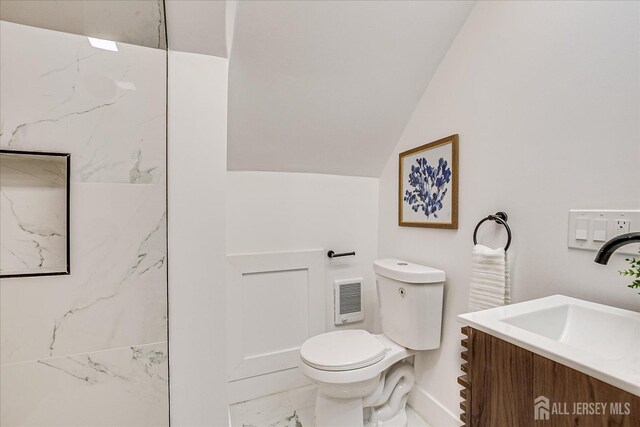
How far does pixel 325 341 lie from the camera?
1547 mm

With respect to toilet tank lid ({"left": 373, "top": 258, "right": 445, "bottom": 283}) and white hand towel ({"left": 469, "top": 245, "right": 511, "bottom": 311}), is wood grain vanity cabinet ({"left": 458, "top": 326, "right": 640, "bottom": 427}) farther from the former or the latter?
toilet tank lid ({"left": 373, "top": 258, "right": 445, "bottom": 283})

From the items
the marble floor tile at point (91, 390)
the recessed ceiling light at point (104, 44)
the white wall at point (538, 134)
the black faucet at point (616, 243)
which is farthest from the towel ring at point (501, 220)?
the recessed ceiling light at point (104, 44)

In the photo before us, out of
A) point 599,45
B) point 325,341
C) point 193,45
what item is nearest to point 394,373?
point 325,341

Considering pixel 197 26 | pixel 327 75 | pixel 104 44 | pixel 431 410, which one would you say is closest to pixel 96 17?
pixel 104 44

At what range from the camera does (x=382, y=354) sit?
1441 millimetres

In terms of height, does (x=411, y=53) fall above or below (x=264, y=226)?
above

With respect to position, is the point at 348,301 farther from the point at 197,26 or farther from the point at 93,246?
the point at 197,26

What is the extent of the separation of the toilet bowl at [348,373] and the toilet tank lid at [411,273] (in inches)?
13.7

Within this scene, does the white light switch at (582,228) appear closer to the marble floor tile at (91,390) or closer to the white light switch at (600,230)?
the white light switch at (600,230)

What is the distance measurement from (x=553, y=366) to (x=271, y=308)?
1460 mm

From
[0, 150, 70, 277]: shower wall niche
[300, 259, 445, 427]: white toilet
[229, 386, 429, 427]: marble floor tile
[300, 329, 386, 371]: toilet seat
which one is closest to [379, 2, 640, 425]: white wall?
[300, 259, 445, 427]: white toilet

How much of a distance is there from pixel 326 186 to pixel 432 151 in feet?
2.27

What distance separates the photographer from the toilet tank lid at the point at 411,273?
1467 millimetres

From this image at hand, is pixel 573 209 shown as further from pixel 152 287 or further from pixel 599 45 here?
pixel 152 287
